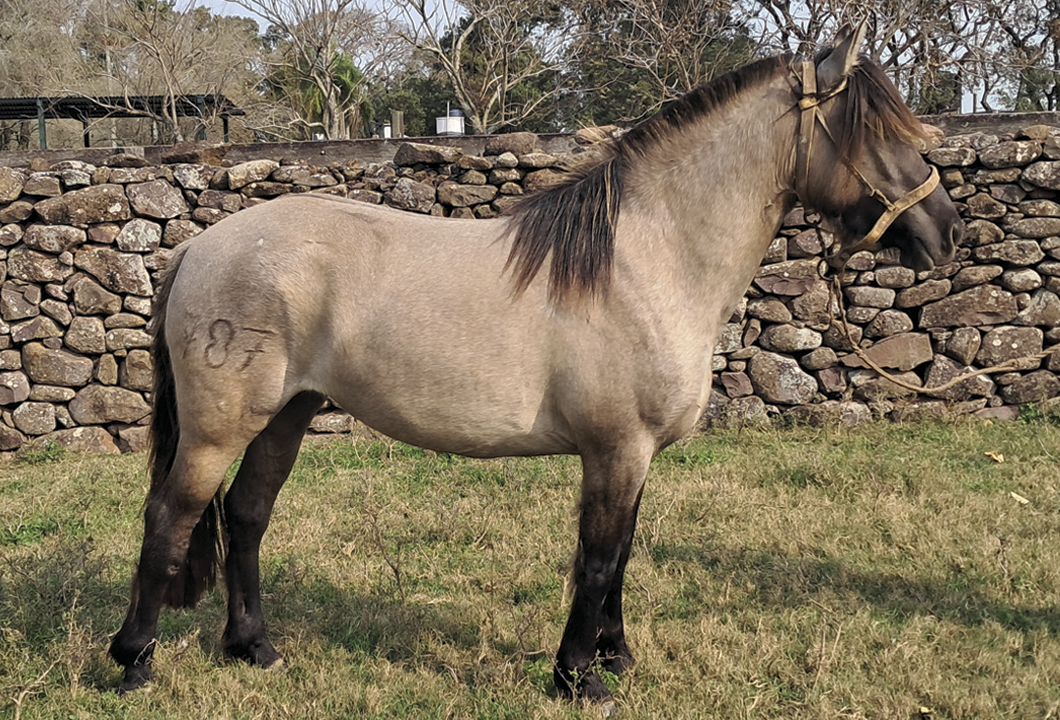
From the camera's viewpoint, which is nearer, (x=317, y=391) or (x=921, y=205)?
(x=921, y=205)

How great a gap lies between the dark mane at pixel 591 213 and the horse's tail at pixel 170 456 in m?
1.39

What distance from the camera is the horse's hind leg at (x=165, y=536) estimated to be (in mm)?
3027

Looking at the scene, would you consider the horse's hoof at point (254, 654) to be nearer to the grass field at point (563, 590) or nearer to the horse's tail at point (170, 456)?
the grass field at point (563, 590)

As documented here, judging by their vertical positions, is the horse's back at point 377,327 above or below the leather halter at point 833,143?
below

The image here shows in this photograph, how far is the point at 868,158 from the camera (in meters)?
2.78

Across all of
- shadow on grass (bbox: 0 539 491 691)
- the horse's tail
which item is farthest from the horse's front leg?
the horse's tail

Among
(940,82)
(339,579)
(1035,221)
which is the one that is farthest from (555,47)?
(339,579)

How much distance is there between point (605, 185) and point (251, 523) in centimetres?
191

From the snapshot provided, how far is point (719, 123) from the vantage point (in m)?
2.90

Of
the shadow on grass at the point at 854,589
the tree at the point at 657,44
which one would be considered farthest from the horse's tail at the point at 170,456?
the tree at the point at 657,44

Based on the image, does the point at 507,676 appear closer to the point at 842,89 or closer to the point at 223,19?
the point at 842,89

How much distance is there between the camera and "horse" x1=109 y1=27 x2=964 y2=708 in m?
2.77

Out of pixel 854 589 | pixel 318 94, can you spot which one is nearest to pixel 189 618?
pixel 854 589

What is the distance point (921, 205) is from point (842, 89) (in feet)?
1.51
